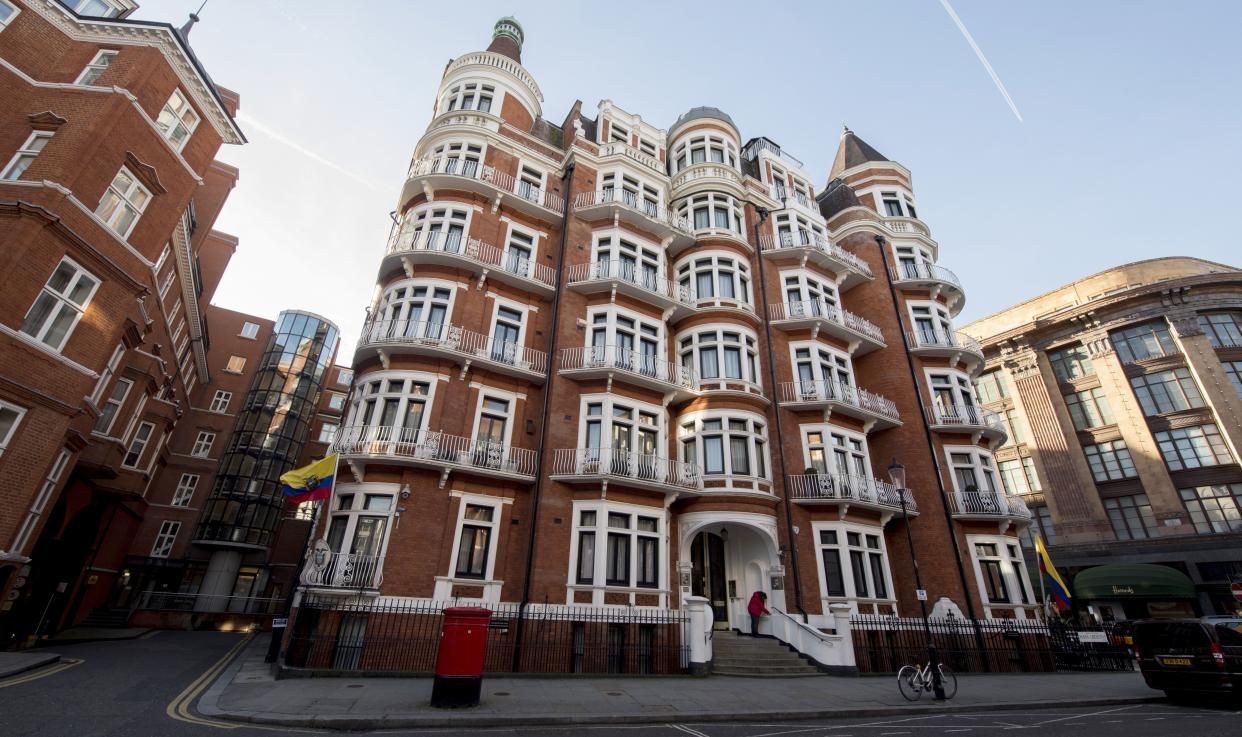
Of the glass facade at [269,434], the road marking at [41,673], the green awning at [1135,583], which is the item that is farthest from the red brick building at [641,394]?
the glass facade at [269,434]

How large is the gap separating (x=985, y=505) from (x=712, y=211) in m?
17.2

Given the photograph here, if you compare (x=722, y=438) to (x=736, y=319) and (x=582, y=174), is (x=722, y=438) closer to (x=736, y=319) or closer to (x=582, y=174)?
(x=736, y=319)

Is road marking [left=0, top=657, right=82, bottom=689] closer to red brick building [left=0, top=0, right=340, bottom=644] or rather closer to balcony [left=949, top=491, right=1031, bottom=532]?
red brick building [left=0, top=0, right=340, bottom=644]

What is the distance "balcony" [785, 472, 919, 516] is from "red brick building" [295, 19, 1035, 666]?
0.36ft

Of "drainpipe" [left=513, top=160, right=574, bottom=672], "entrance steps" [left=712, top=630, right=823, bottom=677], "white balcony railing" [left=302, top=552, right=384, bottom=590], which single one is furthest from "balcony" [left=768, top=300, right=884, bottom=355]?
"white balcony railing" [left=302, top=552, right=384, bottom=590]

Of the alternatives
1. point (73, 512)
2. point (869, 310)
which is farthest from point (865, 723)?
point (73, 512)

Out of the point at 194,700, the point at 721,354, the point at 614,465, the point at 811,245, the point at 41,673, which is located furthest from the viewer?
the point at 811,245

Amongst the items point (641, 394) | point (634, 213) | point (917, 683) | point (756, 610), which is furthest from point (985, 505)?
point (634, 213)

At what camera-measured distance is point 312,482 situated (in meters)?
15.3

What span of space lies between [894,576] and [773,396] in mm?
8826

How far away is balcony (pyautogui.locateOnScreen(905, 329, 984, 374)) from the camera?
24.9 m

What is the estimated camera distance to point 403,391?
17.0 m

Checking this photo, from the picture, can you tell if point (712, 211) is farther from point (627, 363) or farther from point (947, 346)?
point (947, 346)

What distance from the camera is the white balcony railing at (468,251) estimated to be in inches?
748
